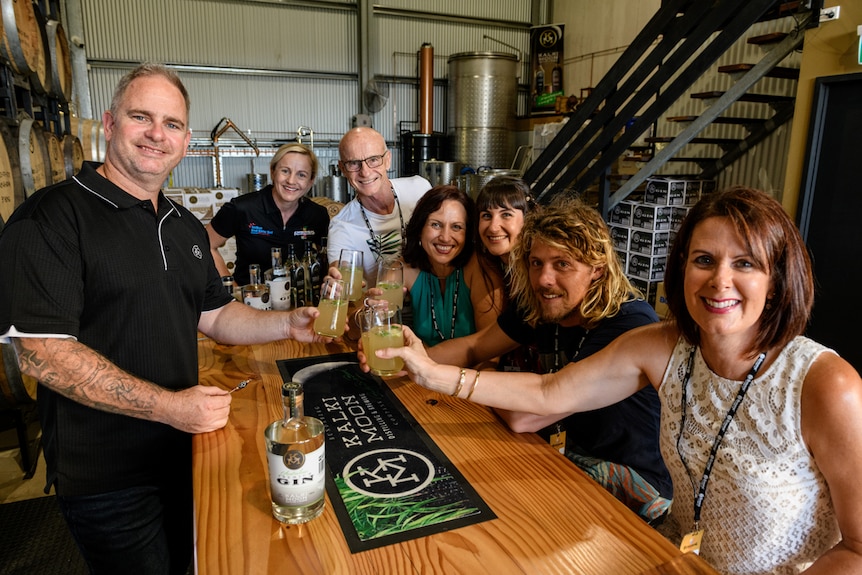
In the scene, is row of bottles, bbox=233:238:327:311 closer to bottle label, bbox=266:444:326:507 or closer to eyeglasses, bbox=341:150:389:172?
eyeglasses, bbox=341:150:389:172

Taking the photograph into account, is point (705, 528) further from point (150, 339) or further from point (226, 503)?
point (150, 339)

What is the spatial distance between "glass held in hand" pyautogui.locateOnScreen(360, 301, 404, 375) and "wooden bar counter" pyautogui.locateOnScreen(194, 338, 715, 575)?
7.7 inches

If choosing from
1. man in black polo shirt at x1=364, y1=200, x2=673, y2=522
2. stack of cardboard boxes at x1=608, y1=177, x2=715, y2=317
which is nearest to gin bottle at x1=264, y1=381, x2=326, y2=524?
man in black polo shirt at x1=364, y1=200, x2=673, y2=522

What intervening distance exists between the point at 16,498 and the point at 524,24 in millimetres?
9857

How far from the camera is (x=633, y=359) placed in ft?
4.92

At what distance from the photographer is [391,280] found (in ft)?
7.55

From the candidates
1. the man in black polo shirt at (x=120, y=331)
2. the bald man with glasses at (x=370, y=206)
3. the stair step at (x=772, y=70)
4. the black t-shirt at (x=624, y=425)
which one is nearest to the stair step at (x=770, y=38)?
the stair step at (x=772, y=70)

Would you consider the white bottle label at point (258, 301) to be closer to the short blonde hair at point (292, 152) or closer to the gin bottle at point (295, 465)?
the short blonde hair at point (292, 152)

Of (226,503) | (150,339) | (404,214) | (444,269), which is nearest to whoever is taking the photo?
(226,503)

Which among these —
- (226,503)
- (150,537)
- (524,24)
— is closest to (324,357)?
(150,537)

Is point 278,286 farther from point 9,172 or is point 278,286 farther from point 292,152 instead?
point 9,172

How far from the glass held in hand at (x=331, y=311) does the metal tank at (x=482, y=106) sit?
7377 millimetres

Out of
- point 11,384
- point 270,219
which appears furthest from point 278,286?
point 11,384

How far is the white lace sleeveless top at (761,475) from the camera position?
45.9 inches
